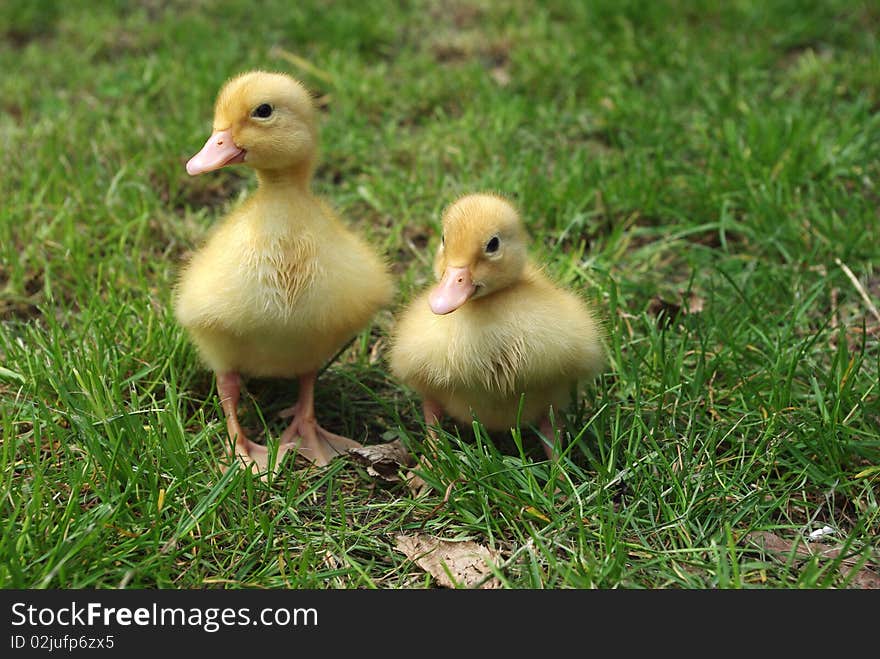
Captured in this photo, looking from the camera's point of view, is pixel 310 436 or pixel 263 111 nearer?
pixel 263 111

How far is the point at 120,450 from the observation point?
9.00 feet

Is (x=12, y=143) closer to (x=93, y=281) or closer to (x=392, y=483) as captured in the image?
(x=93, y=281)

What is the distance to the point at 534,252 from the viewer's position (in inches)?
155

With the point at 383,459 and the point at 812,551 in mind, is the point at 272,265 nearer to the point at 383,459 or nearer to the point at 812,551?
the point at 383,459

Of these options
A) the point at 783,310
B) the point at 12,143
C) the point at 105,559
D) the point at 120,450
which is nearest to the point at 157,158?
the point at 12,143

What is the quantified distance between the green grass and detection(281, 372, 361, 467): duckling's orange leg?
0.09 metres

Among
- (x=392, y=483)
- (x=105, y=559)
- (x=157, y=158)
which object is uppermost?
(x=157, y=158)

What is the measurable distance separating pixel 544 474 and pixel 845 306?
169 cm

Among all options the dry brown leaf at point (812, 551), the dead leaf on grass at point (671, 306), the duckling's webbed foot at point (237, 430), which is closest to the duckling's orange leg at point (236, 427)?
the duckling's webbed foot at point (237, 430)

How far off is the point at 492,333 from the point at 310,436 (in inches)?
31.1

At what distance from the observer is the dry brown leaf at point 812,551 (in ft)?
8.53

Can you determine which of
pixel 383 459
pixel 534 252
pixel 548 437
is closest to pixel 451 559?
pixel 383 459

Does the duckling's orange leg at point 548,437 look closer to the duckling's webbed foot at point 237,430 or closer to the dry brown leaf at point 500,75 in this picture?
the duckling's webbed foot at point 237,430

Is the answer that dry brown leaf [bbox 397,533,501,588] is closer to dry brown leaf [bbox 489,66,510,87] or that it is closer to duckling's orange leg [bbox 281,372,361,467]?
duckling's orange leg [bbox 281,372,361,467]
